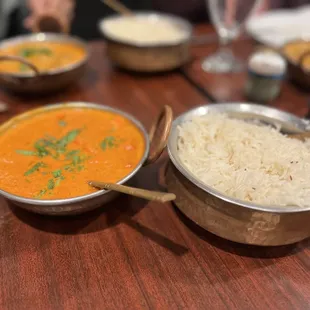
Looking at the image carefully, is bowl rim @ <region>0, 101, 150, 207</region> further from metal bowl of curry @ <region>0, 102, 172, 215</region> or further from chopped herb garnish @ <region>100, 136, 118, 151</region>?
chopped herb garnish @ <region>100, 136, 118, 151</region>

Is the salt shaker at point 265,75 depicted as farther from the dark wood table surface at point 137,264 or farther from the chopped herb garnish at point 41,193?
the chopped herb garnish at point 41,193


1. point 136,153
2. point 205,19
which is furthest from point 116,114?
point 205,19

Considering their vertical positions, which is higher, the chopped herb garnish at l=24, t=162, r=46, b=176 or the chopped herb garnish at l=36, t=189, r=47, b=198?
the chopped herb garnish at l=36, t=189, r=47, b=198

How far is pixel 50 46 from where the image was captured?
2.08 m

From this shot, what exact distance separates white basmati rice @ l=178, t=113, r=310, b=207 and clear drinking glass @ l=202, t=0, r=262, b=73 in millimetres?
956

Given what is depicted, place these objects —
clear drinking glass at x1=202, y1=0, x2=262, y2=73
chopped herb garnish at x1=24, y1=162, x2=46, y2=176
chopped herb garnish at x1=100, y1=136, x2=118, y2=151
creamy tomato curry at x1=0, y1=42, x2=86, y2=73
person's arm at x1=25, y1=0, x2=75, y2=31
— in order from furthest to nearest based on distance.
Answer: person's arm at x1=25, y1=0, x2=75, y2=31 < clear drinking glass at x1=202, y1=0, x2=262, y2=73 < creamy tomato curry at x1=0, y1=42, x2=86, y2=73 < chopped herb garnish at x1=100, y1=136, x2=118, y2=151 < chopped herb garnish at x1=24, y1=162, x2=46, y2=176

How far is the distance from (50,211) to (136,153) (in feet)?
1.13

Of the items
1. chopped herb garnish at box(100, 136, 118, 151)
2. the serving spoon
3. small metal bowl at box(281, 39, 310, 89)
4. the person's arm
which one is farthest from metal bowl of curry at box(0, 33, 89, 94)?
small metal bowl at box(281, 39, 310, 89)

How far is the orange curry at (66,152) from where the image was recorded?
109 cm

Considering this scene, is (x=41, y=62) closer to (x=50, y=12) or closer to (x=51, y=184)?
(x=50, y=12)

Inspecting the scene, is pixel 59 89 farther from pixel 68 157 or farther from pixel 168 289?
pixel 168 289

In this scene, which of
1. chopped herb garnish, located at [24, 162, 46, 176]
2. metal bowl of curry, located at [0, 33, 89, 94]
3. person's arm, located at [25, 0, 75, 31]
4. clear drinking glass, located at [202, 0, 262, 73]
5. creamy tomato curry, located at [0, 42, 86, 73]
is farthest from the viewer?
person's arm, located at [25, 0, 75, 31]

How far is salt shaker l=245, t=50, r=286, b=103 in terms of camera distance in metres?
1.77

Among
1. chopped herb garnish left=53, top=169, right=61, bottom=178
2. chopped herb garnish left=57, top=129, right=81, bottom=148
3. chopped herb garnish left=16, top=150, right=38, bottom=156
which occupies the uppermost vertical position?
chopped herb garnish left=53, top=169, right=61, bottom=178
